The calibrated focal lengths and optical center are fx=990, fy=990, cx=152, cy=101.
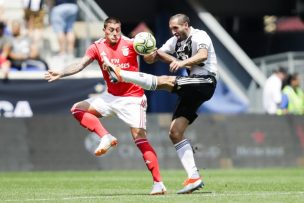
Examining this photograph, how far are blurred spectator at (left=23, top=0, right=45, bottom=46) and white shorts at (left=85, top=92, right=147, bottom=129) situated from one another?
11737 millimetres

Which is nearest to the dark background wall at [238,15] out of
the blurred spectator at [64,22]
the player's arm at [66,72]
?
the blurred spectator at [64,22]

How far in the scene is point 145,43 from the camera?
13.8 meters

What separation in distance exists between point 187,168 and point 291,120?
36.0 feet

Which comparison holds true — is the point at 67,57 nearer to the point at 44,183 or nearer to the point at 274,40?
the point at 44,183

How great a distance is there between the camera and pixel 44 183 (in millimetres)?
16562

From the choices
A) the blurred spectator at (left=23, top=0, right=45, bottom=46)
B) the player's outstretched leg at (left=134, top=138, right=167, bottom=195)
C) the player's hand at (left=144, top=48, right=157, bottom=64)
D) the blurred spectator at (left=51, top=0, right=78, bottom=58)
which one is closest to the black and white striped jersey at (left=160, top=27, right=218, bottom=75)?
the player's hand at (left=144, top=48, right=157, bottom=64)

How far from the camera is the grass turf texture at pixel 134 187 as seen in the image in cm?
1250

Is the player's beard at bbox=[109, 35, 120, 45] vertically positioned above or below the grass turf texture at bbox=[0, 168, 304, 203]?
above

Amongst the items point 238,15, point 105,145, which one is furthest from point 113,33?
point 238,15

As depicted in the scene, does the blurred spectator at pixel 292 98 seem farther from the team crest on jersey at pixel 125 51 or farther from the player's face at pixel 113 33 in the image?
the player's face at pixel 113 33

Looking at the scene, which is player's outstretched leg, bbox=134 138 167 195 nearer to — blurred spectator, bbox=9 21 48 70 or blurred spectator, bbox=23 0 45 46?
blurred spectator, bbox=9 21 48 70

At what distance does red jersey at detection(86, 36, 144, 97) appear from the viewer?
14.2 m

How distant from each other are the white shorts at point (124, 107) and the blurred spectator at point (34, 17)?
11737mm

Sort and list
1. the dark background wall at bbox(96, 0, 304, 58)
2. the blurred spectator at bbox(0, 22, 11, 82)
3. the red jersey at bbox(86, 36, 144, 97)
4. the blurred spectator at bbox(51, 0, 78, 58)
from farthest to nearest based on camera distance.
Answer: the dark background wall at bbox(96, 0, 304, 58), the blurred spectator at bbox(51, 0, 78, 58), the blurred spectator at bbox(0, 22, 11, 82), the red jersey at bbox(86, 36, 144, 97)
